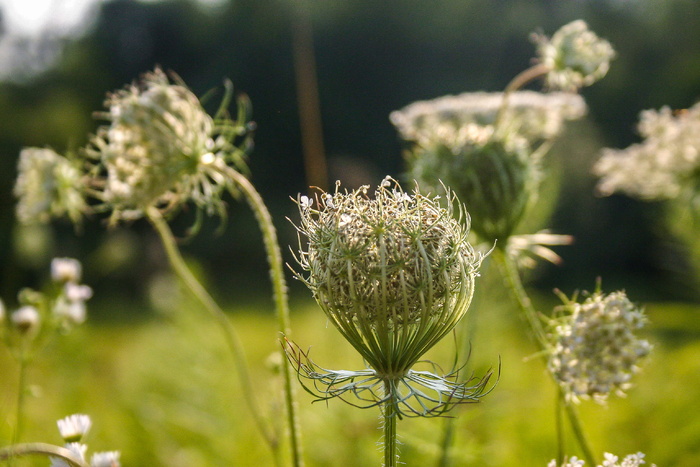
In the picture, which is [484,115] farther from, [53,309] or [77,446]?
[77,446]

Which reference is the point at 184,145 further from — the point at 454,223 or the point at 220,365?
the point at 220,365

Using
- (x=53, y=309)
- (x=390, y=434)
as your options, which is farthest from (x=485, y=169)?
(x=53, y=309)

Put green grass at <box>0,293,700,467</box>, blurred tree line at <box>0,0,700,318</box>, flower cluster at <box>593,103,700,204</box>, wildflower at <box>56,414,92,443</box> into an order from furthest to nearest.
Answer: blurred tree line at <box>0,0,700,318</box> → flower cluster at <box>593,103,700,204</box> → green grass at <box>0,293,700,467</box> → wildflower at <box>56,414,92,443</box>

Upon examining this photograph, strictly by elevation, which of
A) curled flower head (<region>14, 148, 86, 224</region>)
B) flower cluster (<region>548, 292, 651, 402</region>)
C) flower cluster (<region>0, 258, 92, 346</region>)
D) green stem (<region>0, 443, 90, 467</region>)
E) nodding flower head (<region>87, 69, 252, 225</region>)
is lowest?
green stem (<region>0, 443, 90, 467</region>)

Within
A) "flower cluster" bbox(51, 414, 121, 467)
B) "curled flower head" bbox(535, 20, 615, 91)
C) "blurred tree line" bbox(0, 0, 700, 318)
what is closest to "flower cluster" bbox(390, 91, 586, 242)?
"curled flower head" bbox(535, 20, 615, 91)

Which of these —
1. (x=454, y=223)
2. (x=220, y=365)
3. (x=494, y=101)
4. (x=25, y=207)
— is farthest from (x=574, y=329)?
(x=220, y=365)

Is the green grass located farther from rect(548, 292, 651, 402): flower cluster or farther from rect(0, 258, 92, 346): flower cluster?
rect(548, 292, 651, 402): flower cluster

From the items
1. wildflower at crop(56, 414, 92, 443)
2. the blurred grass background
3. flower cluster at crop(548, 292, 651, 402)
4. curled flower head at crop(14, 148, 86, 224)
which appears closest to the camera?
wildflower at crop(56, 414, 92, 443)
